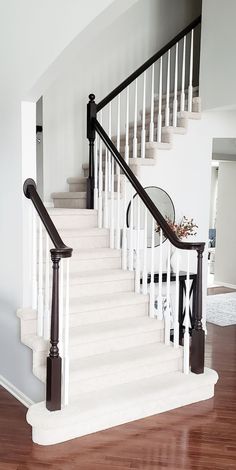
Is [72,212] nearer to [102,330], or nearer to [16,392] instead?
[102,330]

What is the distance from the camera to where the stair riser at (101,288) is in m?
4.25

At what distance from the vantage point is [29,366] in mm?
3854

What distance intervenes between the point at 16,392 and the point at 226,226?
6.06 m

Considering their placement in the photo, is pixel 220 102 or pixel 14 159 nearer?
pixel 14 159

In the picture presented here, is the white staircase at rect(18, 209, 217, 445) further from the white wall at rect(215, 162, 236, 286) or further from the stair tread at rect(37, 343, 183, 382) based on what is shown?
the white wall at rect(215, 162, 236, 286)

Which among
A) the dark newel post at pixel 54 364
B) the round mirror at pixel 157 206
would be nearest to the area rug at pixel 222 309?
the round mirror at pixel 157 206

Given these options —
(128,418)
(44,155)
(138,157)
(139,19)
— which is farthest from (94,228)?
(139,19)

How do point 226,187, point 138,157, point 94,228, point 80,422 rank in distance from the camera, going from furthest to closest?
point 226,187 → point 138,157 → point 94,228 → point 80,422

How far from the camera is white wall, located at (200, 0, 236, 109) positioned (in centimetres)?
526

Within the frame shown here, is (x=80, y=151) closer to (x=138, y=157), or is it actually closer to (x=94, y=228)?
(x=138, y=157)

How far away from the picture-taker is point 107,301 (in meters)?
4.23

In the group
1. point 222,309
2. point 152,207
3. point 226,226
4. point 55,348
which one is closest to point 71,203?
point 152,207

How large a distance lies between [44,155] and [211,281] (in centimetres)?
469

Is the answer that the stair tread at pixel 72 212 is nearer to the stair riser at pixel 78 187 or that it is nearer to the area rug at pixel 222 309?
the stair riser at pixel 78 187
